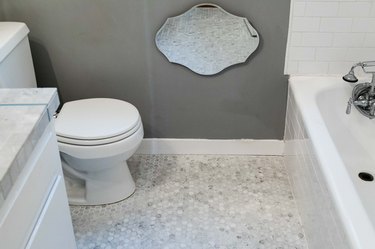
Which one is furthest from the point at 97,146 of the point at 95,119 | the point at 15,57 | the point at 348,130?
the point at 348,130

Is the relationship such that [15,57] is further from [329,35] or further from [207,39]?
[329,35]

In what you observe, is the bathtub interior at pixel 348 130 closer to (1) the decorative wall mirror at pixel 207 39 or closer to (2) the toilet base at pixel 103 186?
(1) the decorative wall mirror at pixel 207 39

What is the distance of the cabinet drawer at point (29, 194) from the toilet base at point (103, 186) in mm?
744

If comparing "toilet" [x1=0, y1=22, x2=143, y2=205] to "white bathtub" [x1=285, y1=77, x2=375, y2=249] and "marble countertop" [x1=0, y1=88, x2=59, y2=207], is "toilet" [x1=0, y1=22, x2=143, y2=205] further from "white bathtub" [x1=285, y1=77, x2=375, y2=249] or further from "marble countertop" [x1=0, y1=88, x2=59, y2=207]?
"white bathtub" [x1=285, y1=77, x2=375, y2=249]

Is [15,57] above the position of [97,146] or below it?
above

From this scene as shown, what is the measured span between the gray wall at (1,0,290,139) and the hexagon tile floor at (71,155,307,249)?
0.21m

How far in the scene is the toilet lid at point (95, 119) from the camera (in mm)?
2025

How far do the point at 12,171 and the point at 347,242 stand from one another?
3.30 feet

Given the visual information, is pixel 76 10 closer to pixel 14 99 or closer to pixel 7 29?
pixel 7 29

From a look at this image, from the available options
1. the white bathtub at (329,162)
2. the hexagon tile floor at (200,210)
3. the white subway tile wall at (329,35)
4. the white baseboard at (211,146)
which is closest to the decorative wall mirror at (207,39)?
the white subway tile wall at (329,35)

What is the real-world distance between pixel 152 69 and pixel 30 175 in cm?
131

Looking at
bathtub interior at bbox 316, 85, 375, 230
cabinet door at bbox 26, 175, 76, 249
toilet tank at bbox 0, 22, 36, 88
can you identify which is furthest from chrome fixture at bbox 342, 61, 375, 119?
toilet tank at bbox 0, 22, 36, 88

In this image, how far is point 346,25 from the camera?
227 cm

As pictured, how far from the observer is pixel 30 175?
1226mm
